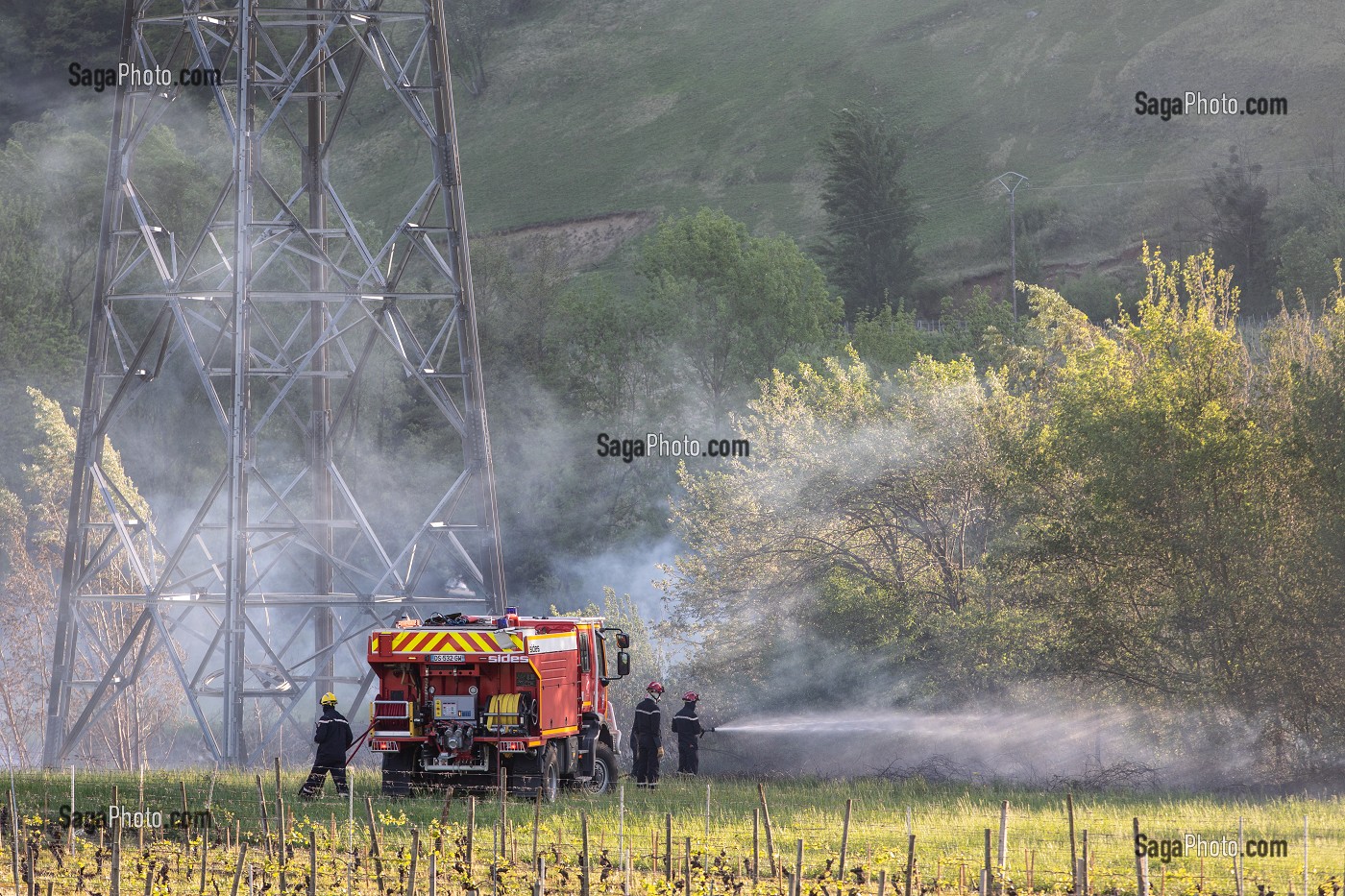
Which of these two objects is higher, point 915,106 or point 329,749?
point 915,106

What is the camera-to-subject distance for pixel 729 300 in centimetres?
7075

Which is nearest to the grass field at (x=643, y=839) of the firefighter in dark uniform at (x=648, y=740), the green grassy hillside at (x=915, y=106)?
the firefighter in dark uniform at (x=648, y=740)

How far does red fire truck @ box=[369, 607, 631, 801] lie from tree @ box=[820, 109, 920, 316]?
67.2 meters

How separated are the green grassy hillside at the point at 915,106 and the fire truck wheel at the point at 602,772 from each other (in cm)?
7348

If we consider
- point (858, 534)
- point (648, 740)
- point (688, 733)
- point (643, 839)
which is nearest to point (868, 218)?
point (858, 534)

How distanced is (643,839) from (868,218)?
7841 cm

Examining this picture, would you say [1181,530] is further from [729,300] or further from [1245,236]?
[1245,236]

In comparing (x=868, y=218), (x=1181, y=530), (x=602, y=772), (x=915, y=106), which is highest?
(x=915, y=106)

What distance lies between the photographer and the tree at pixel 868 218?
90.6m

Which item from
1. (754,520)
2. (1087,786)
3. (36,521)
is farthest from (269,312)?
(1087,786)

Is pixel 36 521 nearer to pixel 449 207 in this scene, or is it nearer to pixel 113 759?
pixel 113 759

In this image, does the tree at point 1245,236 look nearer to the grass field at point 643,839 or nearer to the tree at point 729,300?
the tree at point 729,300

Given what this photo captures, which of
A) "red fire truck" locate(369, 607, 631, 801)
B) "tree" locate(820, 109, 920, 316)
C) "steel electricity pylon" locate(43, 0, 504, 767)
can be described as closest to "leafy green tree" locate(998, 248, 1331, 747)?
"steel electricity pylon" locate(43, 0, 504, 767)

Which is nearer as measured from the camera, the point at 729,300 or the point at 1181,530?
the point at 1181,530
